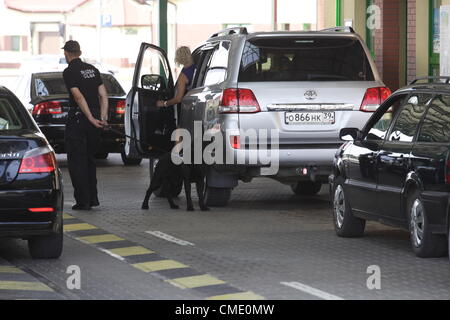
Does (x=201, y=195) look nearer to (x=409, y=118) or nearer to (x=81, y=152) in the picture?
(x=81, y=152)

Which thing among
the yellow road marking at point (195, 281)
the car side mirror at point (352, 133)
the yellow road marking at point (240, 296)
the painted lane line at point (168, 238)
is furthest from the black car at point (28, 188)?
the car side mirror at point (352, 133)

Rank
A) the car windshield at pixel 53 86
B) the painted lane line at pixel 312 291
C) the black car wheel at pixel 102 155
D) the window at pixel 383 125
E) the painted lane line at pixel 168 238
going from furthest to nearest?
the black car wheel at pixel 102 155
the car windshield at pixel 53 86
the painted lane line at pixel 168 238
the window at pixel 383 125
the painted lane line at pixel 312 291

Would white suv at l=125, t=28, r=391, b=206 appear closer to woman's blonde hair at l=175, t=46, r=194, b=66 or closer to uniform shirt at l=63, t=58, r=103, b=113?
uniform shirt at l=63, t=58, r=103, b=113

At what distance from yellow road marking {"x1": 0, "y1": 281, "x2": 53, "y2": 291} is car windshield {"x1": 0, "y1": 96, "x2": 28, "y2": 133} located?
5.66 feet

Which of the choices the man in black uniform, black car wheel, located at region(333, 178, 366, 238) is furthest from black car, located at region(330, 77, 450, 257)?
the man in black uniform

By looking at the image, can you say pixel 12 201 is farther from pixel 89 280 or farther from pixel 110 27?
pixel 110 27

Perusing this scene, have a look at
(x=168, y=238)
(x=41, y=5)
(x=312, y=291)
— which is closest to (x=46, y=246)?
(x=168, y=238)

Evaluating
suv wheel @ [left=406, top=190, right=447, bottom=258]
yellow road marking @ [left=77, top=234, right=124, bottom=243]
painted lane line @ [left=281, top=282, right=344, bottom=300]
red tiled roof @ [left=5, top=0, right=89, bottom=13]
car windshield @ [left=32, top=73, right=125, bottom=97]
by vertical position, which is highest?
red tiled roof @ [left=5, top=0, right=89, bottom=13]

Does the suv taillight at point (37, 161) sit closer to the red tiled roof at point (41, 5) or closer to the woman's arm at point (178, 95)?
the woman's arm at point (178, 95)

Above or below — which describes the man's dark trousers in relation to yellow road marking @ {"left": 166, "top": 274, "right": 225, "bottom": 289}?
above

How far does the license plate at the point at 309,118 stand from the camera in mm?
14984

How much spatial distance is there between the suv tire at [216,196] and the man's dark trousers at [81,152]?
1.36 metres

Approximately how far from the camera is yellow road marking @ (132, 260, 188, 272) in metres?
11.0

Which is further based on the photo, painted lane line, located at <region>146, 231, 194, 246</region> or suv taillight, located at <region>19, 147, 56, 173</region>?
painted lane line, located at <region>146, 231, 194, 246</region>
